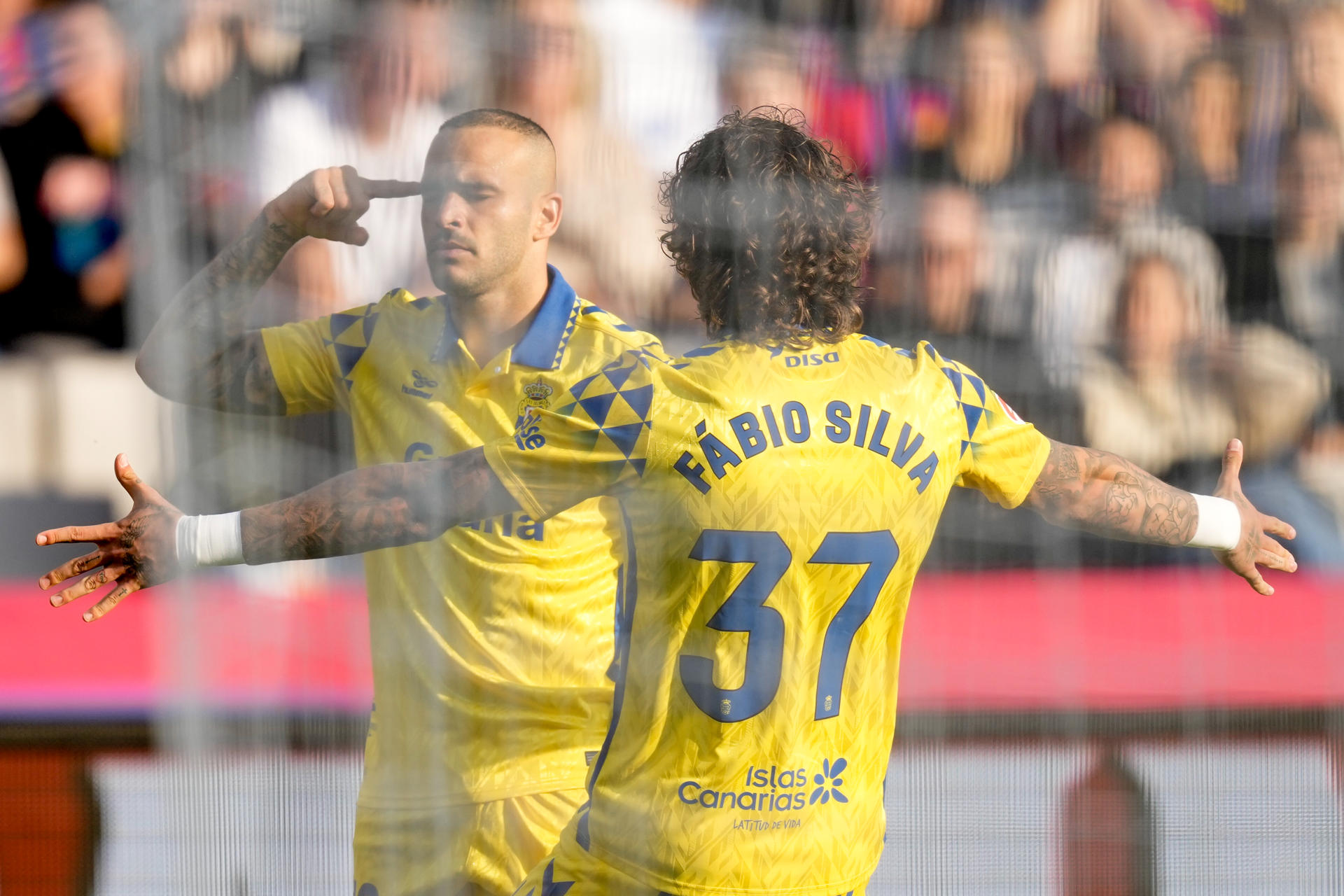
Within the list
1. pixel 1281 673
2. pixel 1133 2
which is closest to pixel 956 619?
pixel 1281 673

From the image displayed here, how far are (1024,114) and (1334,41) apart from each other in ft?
1.81

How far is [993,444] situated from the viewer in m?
1.49

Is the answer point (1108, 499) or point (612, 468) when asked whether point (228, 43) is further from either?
point (1108, 499)

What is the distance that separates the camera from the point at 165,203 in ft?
6.94

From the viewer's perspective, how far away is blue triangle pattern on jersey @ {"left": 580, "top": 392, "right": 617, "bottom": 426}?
1.41 meters

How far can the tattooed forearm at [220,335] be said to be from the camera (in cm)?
183

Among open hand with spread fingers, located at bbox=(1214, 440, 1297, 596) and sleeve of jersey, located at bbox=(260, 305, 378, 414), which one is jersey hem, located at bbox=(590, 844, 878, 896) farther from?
sleeve of jersey, located at bbox=(260, 305, 378, 414)

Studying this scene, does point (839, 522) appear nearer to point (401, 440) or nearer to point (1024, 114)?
point (401, 440)

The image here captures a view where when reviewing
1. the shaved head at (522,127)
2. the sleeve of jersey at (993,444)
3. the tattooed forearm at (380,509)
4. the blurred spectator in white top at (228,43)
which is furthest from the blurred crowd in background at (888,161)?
the sleeve of jersey at (993,444)

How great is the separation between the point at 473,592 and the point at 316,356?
17.1 inches

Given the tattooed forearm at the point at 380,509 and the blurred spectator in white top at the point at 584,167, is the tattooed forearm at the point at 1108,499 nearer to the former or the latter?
the tattooed forearm at the point at 380,509

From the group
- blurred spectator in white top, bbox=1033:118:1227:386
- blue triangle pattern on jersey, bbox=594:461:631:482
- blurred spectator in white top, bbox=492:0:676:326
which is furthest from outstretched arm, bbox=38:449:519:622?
blurred spectator in white top, bbox=1033:118:1227:386

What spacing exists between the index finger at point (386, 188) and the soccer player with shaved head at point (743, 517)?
501mm

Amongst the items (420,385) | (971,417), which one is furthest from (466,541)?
(971,417)
